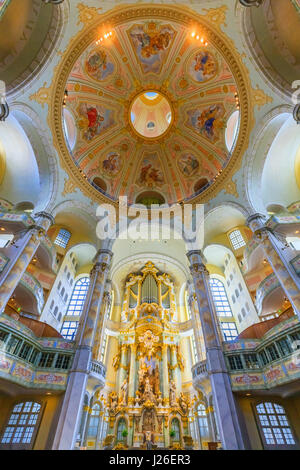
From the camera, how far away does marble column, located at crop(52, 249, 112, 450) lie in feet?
35.8

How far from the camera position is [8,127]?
18.5 m

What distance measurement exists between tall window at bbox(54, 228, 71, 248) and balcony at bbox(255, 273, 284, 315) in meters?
17.8

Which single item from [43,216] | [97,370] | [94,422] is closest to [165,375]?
[94,422]

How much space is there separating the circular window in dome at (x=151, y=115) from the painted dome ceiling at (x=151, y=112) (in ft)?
0.33

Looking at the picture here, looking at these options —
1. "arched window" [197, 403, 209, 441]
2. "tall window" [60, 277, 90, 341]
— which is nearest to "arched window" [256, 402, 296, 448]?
"arched window" [197, 403, 209, 441]

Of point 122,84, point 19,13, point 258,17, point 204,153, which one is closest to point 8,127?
point 19,13

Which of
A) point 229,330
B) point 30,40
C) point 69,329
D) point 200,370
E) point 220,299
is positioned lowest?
point 200,370

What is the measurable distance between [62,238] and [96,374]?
1323 cm

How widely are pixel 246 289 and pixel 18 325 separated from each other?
1674 cm

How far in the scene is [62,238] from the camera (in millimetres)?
22906

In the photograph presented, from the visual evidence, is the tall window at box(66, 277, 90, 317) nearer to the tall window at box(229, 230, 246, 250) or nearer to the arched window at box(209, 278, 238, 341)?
the arched window at box(209, 278, 238, 341)

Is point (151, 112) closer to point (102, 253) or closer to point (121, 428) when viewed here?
point (102, 253)

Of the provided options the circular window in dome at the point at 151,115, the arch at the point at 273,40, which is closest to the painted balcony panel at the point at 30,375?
the arch at the point at 273,40

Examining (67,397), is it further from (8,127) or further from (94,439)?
(8,127)
